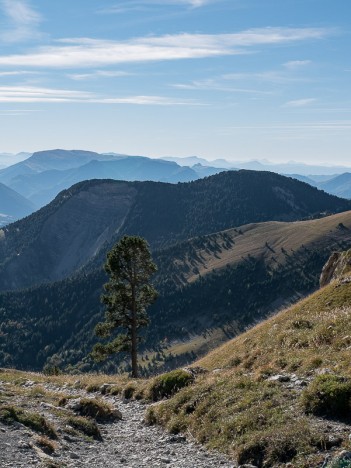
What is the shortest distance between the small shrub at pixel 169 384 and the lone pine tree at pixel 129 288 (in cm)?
1790

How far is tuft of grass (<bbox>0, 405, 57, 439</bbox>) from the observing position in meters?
18.3

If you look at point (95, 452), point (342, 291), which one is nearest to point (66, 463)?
point (95, 452)

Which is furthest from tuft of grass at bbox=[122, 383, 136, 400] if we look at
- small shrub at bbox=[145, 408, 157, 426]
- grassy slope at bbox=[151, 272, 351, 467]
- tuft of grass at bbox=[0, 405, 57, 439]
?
tuft of grass at bbox=[0, 405, 57, 439]

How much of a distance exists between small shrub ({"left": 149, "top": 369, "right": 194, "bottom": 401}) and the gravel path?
334 cm

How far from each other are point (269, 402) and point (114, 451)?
19.0 feet

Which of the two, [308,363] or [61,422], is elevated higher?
Result: [308,363]

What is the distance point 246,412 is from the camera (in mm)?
17328

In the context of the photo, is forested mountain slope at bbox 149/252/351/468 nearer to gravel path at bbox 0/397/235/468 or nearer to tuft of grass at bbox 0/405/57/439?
gravel path at bbox 0/397/235/468

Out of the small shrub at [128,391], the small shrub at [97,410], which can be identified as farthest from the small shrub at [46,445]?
the small shrub at [128,391]

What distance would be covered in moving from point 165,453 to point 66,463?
336 cm

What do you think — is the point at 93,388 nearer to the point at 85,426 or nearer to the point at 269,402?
the point at 85,426

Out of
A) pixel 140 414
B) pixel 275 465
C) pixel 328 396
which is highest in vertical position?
pixel 328 396

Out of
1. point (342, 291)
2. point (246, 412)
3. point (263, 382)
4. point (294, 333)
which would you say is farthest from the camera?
point (342, 291)

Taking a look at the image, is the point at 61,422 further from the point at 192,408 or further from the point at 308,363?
the point at 308,363
